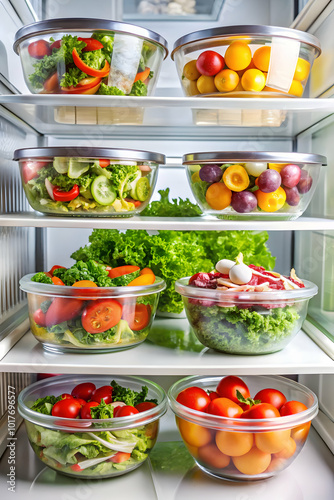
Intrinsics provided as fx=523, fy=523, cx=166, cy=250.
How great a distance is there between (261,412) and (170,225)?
49cm

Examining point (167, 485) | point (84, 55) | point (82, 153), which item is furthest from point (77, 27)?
point (167, 485)

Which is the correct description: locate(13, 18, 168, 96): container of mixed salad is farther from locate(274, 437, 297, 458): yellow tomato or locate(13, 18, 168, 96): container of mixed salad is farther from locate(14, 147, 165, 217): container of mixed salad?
locate(274, 437, 297, 458): yellow tomato

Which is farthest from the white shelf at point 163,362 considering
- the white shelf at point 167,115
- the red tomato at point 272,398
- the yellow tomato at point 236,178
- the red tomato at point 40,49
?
the red tomato at point 40,49

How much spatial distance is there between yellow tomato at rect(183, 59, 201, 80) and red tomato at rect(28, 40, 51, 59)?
344 millimetres

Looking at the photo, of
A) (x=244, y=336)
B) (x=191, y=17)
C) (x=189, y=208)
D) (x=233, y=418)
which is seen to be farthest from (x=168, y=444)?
A: (x=191, y=17)

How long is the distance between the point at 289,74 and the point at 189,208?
48 centimetres

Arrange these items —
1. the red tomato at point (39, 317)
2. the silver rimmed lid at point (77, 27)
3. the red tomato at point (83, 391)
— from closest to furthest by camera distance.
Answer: the silver rimmed lid at point (77, 27) → the red tomato at point (39, 317) → the red tomato at point (83, 391)

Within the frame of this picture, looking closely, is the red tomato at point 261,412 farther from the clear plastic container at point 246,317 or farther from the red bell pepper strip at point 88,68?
the red bell pepper strip at point 88,68

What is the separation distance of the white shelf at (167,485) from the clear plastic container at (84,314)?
1.09 feet

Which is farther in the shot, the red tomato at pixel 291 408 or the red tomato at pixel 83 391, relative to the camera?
the red tomato at pixel 83 391

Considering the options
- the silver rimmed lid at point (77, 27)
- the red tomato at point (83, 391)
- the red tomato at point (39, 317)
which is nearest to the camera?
the silver rimmed lid at point (77, 27)

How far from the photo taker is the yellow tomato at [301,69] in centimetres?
129

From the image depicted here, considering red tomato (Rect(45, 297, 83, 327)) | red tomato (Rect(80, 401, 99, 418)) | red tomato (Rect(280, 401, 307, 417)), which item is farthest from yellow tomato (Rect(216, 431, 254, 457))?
red tomato (Rect(45, 297, 83, 327))

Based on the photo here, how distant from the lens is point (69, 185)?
1.25 m
